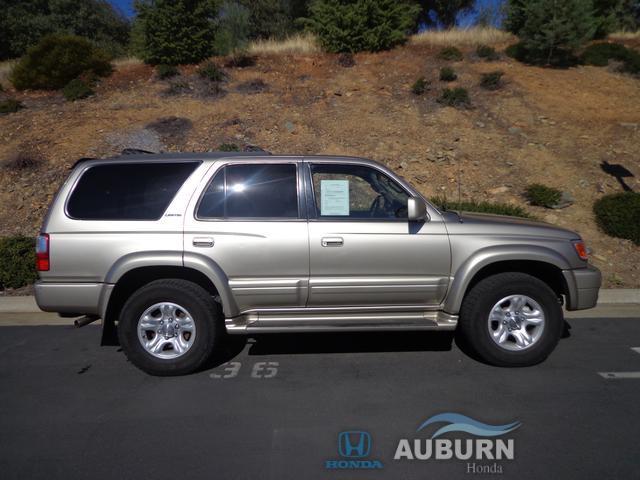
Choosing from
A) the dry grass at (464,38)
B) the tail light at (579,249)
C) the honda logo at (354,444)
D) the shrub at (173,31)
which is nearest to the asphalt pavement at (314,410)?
the honda logo at (354,444)

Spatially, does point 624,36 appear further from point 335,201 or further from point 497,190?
point 335,201

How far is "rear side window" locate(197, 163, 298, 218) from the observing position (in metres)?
4.58

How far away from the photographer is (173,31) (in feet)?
61.7

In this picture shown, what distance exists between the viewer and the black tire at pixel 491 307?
460 centimetres

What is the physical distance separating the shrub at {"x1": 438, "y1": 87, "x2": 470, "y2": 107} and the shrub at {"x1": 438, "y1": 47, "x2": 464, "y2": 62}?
374 centimetres

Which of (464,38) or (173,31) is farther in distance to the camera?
(464,38)

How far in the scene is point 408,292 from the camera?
461 centimetres

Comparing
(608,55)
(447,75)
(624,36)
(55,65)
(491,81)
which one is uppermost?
(624,36)

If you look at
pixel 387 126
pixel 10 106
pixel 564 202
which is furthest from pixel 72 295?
pixel 10 106

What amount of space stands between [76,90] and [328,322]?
51.0 feet

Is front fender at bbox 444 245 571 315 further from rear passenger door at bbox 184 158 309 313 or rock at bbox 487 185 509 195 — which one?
rock at bbox 487 185 509 195

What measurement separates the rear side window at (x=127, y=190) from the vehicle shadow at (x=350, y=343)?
1834 millimetres

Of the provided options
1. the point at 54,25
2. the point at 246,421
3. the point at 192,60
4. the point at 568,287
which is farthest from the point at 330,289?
the point at 54,25

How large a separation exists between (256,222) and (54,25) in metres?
30.8
